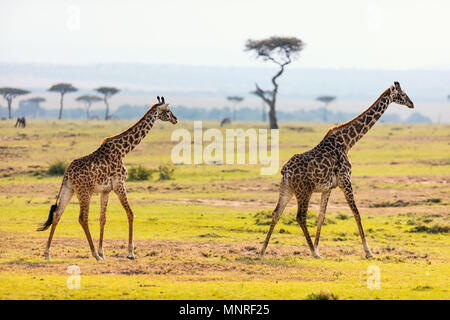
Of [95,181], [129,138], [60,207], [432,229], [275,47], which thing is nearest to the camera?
[60,207]

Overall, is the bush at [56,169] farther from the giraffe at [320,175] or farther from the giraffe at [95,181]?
the giraffe at [320,175]

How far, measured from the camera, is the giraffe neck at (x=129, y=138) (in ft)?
45.9

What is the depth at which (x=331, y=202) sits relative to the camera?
79.6ft

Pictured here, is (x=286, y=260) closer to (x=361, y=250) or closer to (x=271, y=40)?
(x=361, y=250)

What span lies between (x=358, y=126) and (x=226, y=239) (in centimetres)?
375

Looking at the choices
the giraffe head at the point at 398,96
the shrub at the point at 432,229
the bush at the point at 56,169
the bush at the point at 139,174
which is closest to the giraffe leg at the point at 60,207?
the giraffe head at the point at 398,96

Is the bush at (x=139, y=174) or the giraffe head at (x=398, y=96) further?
the bush at (x=139, y=174)

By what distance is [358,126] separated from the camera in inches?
594

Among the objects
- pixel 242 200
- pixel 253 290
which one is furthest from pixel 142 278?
pixel 242 200

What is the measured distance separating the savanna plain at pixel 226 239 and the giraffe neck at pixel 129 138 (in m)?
1.87

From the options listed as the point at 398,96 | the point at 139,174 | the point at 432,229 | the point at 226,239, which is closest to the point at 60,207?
the point at 226,239

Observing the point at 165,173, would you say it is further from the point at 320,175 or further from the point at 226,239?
the point at 320,175

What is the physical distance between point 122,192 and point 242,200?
36.3 feet
